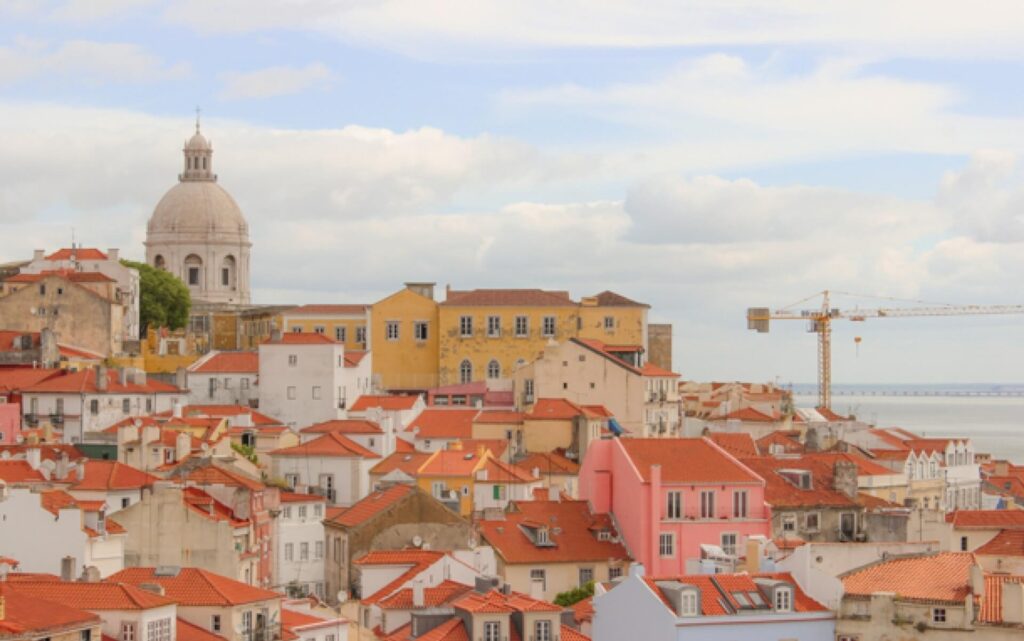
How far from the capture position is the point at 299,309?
102 meters

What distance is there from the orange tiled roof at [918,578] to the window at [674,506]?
1589 centimetres

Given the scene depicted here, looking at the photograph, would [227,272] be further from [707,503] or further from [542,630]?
[542,630]

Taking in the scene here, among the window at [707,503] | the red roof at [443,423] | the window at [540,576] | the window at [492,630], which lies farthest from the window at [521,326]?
the window at [492,630]

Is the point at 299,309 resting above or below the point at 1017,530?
above

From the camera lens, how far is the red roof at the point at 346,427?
7694 centimetres

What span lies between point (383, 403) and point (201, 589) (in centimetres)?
4327

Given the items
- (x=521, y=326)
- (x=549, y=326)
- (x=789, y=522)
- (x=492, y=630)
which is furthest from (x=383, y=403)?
(x=492, y=630)

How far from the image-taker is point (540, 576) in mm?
55750

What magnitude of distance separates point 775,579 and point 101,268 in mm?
71846

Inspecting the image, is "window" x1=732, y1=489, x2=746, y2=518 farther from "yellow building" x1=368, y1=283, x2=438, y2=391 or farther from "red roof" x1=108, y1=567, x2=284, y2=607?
"yellow building" x1=368, y1=283, x2=438, y2=391

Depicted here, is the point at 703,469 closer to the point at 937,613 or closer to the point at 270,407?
the point at 937,613

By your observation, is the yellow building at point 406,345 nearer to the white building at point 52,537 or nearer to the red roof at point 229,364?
the red roof at point 229,364

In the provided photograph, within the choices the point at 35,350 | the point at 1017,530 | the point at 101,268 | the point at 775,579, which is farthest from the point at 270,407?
the point at 775,579

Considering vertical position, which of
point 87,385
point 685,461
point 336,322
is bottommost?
point 685,461
